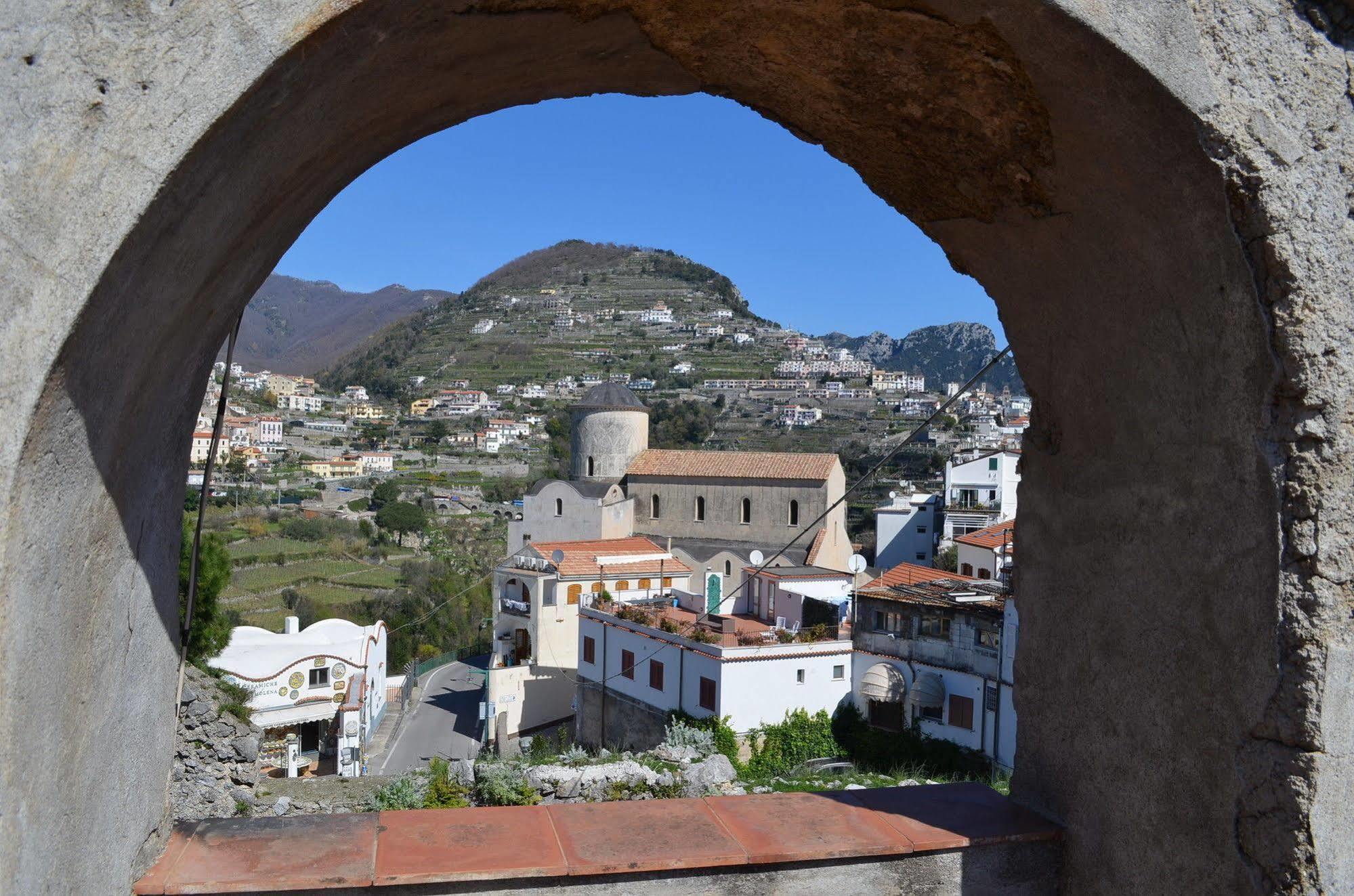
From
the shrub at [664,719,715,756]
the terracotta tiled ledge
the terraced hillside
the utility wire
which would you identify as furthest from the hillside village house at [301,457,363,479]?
the terracotta tiled ledge

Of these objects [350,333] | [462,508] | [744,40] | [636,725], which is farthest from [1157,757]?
[350,333]

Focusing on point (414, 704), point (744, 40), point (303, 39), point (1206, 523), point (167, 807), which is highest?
point (744, 40)

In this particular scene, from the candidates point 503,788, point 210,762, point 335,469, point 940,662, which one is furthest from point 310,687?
point 335,469

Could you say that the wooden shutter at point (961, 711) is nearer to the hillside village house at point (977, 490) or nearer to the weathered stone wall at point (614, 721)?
the weathered stone wall at point (614, 721)

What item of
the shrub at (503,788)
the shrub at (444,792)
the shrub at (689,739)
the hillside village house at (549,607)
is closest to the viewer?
the shrub at (444,792)

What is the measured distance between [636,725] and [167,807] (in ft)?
61.0

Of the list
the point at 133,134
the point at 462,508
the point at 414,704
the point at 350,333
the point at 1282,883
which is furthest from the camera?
the point at 350,333

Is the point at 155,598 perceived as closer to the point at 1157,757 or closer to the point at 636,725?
the point at 1157,757

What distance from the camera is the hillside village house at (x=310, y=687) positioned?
16.4 meters

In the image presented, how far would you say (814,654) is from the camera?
1844 cm

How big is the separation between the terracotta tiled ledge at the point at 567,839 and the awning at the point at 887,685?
640 inches

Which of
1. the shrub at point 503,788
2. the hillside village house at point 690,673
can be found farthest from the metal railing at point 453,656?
the shrub at point 503,788

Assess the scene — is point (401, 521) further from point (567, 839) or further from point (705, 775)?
point (567, 839)

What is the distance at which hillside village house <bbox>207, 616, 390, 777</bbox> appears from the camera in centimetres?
1644
